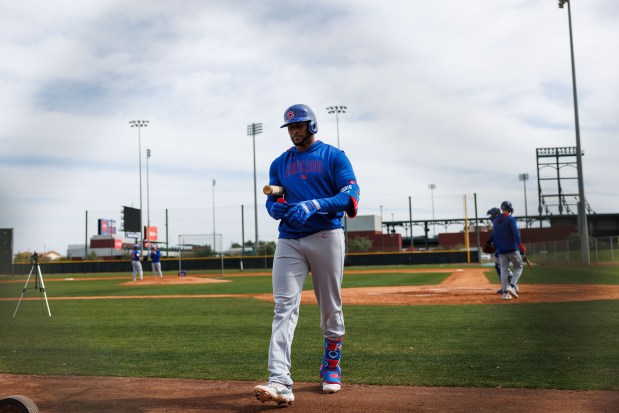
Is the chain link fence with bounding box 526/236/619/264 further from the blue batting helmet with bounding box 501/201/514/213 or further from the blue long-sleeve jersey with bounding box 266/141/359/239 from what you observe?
Answer: the blue long-sleeve jersey with bounding box 266/141/359/239

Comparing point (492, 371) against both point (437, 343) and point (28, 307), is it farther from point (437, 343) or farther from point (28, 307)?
point (28, 307)

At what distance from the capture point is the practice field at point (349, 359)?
3.68 metres

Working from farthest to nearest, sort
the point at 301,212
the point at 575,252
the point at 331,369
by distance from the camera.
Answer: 1. the point at 575,252
2. the point at 331,369
3. the point at 301,212

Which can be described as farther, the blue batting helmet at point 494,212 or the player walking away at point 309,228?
the blue batting helmet at point 494,212

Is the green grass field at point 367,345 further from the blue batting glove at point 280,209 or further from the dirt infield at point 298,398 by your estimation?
the blue batting glove at point 280,209

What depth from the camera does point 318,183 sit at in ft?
12.6

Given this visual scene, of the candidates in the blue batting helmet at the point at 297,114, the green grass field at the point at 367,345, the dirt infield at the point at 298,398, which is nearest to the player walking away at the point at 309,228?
the blue batting helmet at the point at 297,114

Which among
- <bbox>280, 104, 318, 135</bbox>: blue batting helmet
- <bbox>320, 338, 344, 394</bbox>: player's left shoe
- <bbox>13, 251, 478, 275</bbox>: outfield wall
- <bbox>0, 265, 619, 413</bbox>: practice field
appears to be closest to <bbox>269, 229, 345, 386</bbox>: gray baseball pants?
<bbox>320, 338, 344, 394</bbox>: player's left shoe

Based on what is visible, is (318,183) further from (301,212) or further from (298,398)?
(298,398)

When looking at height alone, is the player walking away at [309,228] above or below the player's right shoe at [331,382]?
above

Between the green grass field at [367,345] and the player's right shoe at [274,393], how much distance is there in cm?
87

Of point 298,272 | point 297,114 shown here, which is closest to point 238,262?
point 298,272

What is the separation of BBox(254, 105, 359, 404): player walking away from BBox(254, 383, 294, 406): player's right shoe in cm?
17

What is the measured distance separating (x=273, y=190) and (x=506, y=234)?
7.77 meters
